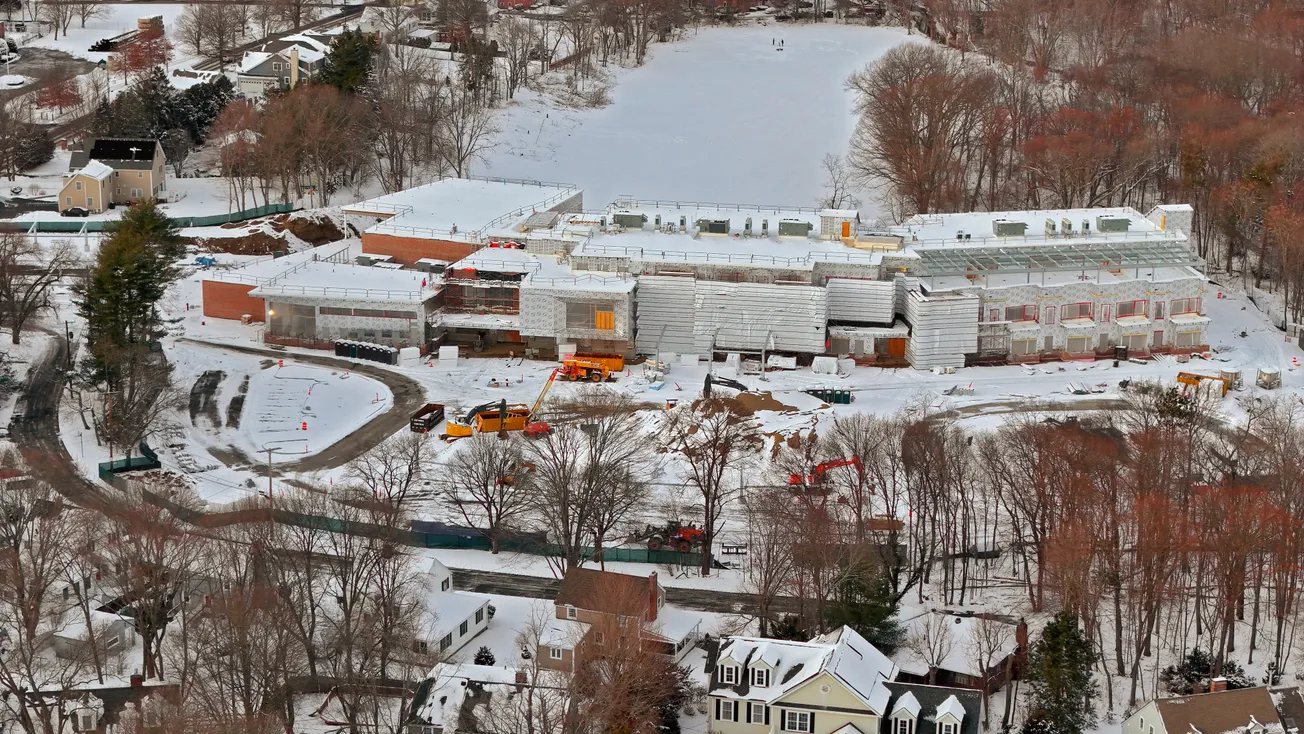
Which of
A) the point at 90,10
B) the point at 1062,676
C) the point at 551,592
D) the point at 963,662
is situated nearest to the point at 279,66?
the point at 90,10

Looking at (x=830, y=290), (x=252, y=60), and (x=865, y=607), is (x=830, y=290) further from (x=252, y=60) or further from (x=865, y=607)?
(x=252, y=60)

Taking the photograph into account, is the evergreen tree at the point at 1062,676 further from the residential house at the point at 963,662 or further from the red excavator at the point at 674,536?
the red excavator at the point at 674,536

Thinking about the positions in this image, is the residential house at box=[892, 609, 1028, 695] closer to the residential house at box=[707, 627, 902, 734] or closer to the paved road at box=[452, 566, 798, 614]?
the residential house at box=[707, 627, 902, 734]

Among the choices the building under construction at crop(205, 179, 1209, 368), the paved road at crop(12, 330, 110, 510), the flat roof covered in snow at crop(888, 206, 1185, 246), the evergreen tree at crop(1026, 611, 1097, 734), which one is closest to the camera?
the evergreen tree at crop(1026, 611, 1097, 734)

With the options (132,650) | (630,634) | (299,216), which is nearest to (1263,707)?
(630,634)

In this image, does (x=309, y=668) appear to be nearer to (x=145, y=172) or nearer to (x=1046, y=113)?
(x=145, y=172)

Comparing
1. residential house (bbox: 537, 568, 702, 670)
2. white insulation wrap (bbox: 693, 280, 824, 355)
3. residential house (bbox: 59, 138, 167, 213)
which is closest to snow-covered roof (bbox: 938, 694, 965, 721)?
residential house (bbox: 537, 568, 702, 670)
